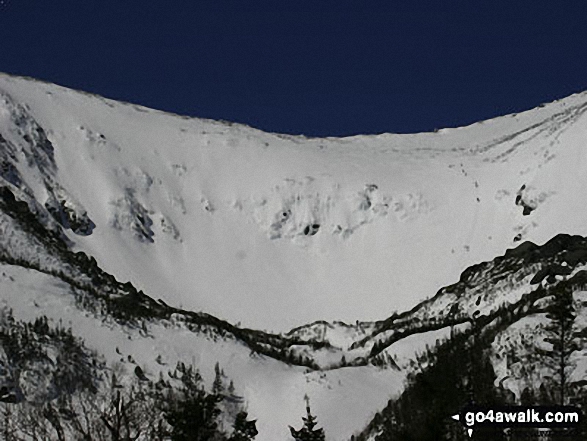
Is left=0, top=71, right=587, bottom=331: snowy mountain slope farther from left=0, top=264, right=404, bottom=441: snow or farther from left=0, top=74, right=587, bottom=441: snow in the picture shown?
left=0, top=264, right=404, bottom=441: snow

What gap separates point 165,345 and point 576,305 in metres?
24.1

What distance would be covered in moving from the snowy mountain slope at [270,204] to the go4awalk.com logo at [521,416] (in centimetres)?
8295

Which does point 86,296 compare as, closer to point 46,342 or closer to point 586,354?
point 46,342

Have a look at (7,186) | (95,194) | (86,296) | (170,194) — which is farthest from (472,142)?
(86,296)

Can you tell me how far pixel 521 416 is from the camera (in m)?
18.9

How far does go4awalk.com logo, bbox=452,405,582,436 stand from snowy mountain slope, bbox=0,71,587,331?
82949mm

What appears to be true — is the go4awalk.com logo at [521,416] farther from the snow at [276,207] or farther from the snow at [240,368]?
the snow at [276,207]

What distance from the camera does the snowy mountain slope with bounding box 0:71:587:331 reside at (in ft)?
363

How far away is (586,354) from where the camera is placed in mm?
46562

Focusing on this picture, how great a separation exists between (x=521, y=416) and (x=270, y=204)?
109200 mm

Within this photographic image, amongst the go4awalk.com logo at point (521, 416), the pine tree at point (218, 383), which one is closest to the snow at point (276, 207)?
the pine tree at point (218, 383)

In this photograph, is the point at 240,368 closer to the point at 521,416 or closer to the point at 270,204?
the point at 521,416

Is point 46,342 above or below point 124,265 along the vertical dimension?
below

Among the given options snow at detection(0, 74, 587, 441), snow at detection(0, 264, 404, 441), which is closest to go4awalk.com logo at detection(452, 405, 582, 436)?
snow at detection(0, 264, 404, 441)
